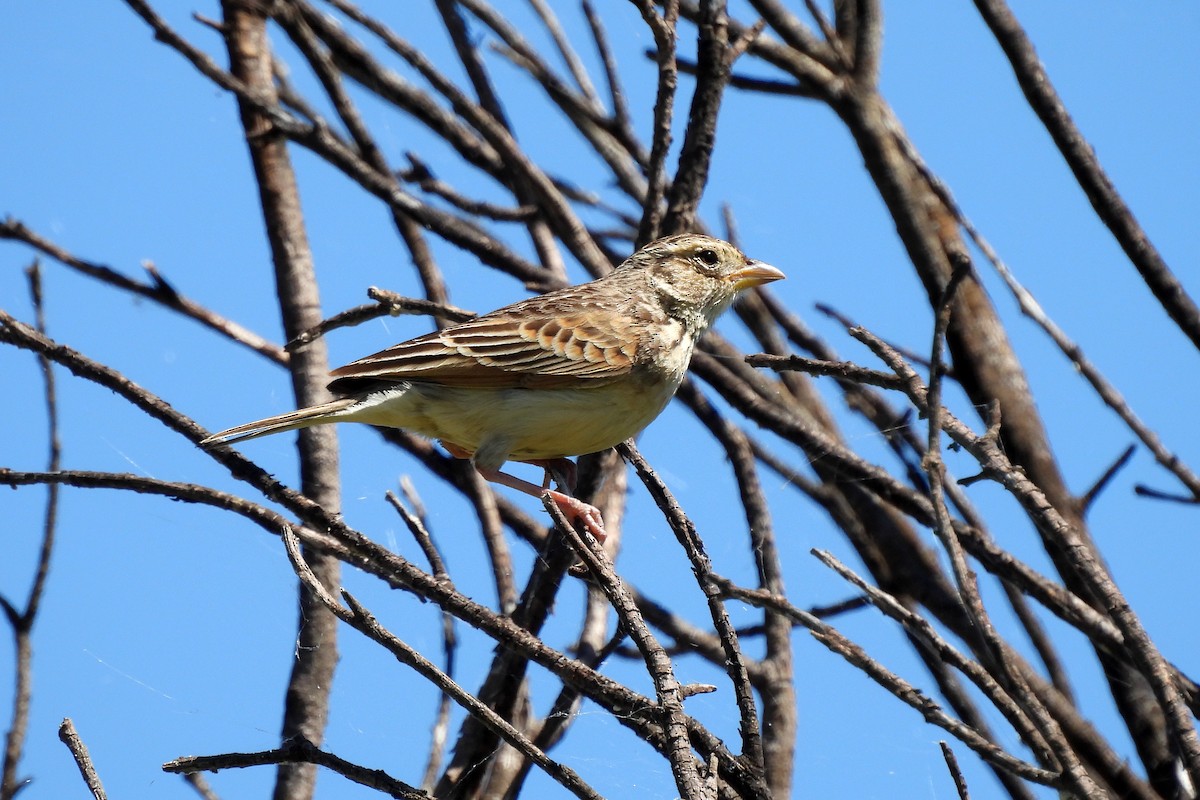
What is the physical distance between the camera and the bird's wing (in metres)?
5.07

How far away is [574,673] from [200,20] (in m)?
4.93

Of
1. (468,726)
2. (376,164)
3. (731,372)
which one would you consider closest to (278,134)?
(376,164)

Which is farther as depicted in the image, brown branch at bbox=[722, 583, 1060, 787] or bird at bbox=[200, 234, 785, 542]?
bird at bbox=[200, 234, 785, 542]

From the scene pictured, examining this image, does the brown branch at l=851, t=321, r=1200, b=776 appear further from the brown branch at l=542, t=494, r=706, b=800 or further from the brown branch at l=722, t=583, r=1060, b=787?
the brown branch at l=542, t=494, r=706, b=800

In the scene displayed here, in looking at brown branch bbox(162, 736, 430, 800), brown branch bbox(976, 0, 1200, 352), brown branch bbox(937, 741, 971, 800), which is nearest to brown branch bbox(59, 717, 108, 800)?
brown branch bbox(162, 736, 430, 800)

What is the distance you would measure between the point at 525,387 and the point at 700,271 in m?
1.32

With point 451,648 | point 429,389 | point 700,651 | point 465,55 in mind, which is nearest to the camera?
point 429,389

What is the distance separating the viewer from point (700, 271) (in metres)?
6.03

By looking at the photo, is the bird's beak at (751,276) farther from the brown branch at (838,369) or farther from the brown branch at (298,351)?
the brown branch at (298,351)

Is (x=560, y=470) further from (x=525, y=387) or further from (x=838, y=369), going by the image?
(x=838, y=369)

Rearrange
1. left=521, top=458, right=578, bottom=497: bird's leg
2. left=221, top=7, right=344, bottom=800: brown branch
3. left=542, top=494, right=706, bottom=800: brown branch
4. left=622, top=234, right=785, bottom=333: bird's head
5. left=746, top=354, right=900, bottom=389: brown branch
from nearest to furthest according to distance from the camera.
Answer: left=542, top=494, right=706, bottom=800: brown branch < left=746, top=354, right=900, bottom=389: brown branch < left=221, top=7, right=344, bottom=800: brown branch < left=521, top=458, right=578, bottom=497: bird's leg < left=622, top=234, right=785, bottom=333: bird's head

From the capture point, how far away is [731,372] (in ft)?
21.0

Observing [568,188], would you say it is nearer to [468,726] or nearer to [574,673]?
[468,726]

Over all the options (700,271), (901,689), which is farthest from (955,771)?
(700,271)
